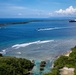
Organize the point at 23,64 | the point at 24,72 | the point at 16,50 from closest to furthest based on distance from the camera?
the point at 24,72, the point at 23,64, the point at 16,50

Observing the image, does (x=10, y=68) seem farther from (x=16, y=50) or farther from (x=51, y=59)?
(x=16, y=50)

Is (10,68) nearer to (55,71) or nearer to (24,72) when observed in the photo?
(24,72)

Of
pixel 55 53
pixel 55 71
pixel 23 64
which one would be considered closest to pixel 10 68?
pixel 23 64

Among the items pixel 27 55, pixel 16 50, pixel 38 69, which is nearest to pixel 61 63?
pixel 38 69

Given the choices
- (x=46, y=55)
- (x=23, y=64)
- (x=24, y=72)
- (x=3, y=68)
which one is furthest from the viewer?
(x=46, y=55)

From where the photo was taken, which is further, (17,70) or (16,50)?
(16,50)
